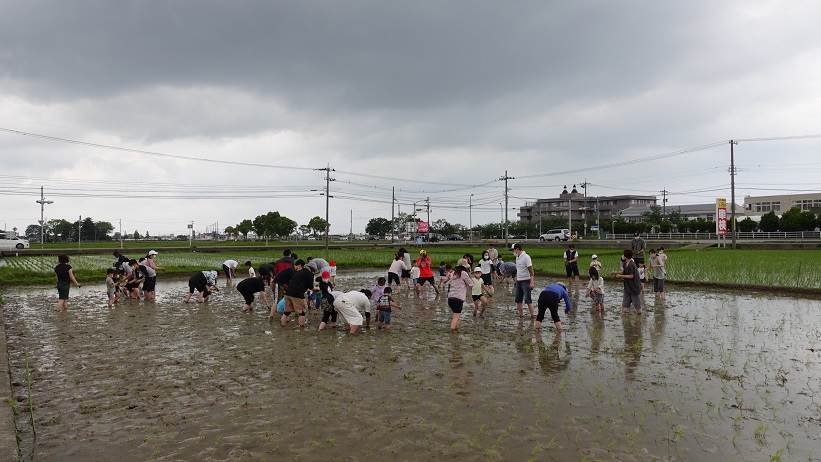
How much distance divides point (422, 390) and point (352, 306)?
4182 mm

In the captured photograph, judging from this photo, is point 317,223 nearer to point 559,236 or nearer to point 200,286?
point 559,236

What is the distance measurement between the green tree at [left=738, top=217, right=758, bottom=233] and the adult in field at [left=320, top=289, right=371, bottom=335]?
69331 millimetres

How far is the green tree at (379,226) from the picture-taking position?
123m

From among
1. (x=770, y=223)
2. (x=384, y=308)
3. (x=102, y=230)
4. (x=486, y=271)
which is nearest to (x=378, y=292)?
(x=384, y=308)

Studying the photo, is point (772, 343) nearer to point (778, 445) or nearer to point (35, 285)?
point (778, 445)

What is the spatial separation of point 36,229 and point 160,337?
596 ft

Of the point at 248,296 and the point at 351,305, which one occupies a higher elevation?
the point at 351,305

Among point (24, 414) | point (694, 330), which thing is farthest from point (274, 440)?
point (694, 330)

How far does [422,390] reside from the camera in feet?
22.4

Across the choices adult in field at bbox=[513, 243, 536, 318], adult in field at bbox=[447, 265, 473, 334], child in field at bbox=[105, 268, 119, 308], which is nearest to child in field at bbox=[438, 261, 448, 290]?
adult in field at bbox=[513, 243, 536, 318]

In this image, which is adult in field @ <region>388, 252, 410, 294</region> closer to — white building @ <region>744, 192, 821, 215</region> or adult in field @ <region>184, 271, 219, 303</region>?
adult in field @ <region>184, 271, 219, 303</region>

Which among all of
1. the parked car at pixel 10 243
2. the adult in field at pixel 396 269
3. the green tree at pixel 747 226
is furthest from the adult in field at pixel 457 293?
the green tree at pixel 747 226

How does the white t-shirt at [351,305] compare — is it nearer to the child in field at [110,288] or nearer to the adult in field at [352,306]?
the adult in field at [352,306]

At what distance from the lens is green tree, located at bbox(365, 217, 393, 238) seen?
123375mm
